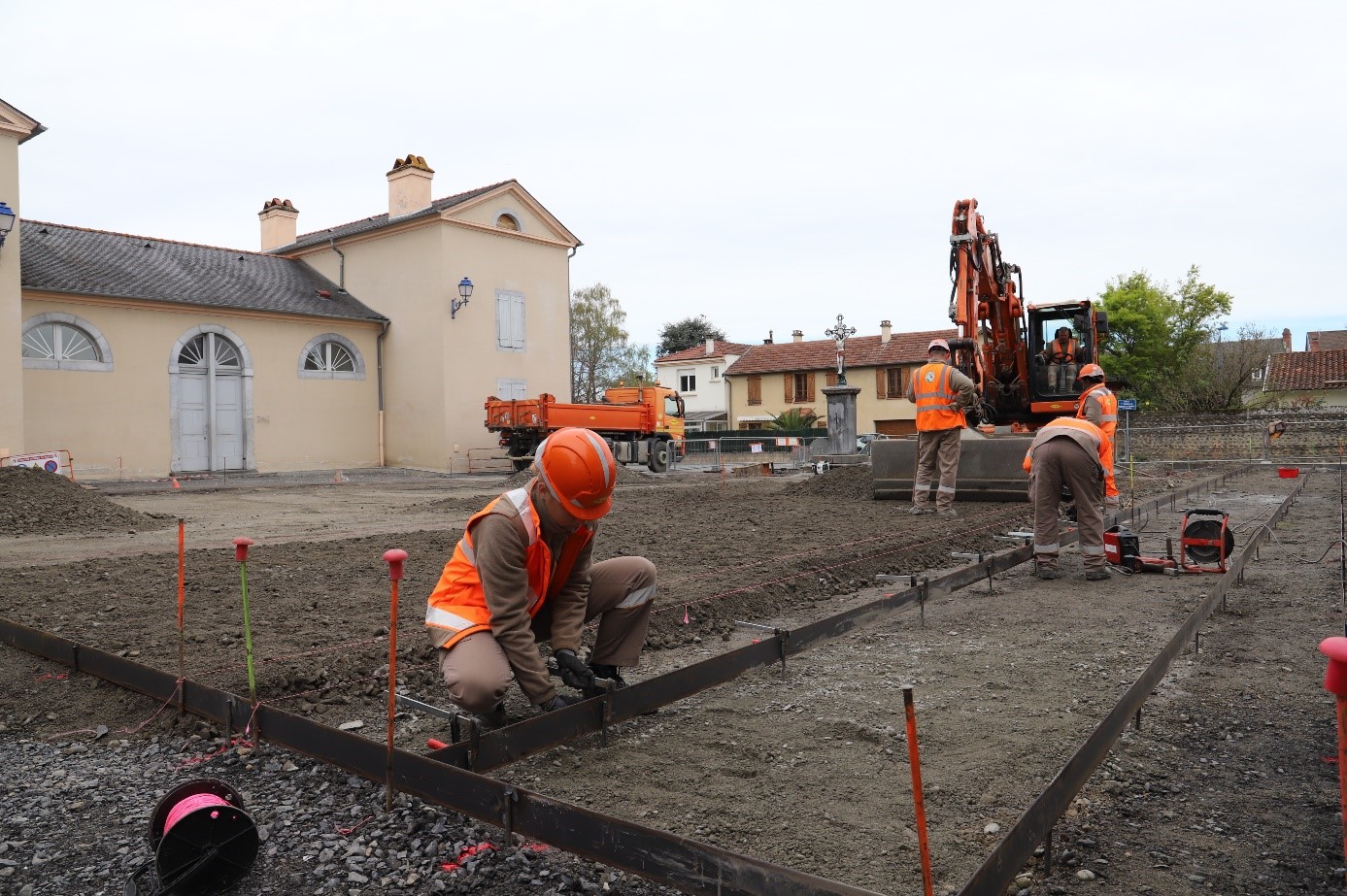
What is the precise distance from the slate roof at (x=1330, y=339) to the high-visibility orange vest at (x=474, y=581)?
239ft

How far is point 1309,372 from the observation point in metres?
→ 43.4

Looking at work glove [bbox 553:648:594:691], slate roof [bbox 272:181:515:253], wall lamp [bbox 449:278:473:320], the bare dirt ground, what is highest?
slate roof [bbox 272:181:515:253]

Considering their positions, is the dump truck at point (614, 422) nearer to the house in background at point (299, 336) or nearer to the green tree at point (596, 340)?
the house in background at point (299, 336)

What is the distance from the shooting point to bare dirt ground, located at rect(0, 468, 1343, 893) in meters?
2.84

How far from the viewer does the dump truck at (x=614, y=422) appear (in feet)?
68.1

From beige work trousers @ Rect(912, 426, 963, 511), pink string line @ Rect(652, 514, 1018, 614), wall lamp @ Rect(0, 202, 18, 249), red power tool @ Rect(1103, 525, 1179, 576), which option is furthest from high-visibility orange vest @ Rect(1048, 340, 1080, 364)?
wall lamp @ Rect(0, 202, 18, 249)

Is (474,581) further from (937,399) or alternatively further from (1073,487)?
(937,399)

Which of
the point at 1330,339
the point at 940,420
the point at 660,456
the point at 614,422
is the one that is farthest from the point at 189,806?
the point at 1330,339

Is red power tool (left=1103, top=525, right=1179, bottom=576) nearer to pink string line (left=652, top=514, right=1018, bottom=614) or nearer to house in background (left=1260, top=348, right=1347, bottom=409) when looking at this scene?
pink string line (left=652, top=514, right=1018, bottom=614)

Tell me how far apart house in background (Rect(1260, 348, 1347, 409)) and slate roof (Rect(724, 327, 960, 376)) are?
588 inches

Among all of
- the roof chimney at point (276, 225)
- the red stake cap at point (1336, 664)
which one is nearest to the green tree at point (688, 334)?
the roof chimney at point (276, 225)

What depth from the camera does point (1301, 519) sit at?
11.1 metres

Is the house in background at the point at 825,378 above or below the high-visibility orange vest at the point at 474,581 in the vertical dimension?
above

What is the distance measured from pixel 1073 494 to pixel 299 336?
19.5m
